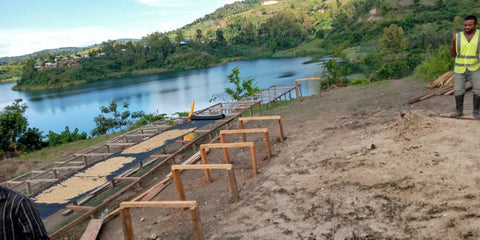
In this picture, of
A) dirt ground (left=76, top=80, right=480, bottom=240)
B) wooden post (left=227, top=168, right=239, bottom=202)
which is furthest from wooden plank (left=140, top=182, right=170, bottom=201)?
wooden post (left=227, top=168, right=239, bottom=202)

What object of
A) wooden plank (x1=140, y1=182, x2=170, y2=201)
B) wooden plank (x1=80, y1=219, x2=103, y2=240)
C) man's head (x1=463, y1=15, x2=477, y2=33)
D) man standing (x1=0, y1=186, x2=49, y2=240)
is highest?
man's head (x1=463, y1=15, x2=477, y2=33)

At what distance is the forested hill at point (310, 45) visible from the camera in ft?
104

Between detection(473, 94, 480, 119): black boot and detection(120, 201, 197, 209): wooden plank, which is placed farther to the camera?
detection(473, 94, 480, 119): black boot

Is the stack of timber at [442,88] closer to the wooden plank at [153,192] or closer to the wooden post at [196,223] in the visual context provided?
the wooden plank at [153,192]

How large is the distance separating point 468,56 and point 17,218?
5.02m

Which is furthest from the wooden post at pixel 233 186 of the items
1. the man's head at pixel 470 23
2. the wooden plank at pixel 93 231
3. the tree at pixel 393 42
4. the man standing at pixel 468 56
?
the tree at pixel 393 42

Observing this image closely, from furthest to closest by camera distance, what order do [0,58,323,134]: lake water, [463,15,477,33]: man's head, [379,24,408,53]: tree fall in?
[379,24,408,53]: tree < [0,58,323,134]: lake water < [463,15,477,33]: man's head

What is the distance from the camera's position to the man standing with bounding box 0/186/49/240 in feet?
4.75

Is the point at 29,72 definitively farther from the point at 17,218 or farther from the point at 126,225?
the point at 17,218

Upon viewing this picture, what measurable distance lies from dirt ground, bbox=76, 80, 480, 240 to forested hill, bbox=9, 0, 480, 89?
14909mm

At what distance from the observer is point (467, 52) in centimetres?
427

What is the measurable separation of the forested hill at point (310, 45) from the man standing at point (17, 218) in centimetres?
1870

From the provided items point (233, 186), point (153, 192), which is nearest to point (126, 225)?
point (233, 186)

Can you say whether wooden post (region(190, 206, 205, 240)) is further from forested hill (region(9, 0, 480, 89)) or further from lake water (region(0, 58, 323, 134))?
lake water (region(0, 58, 323, 134))
